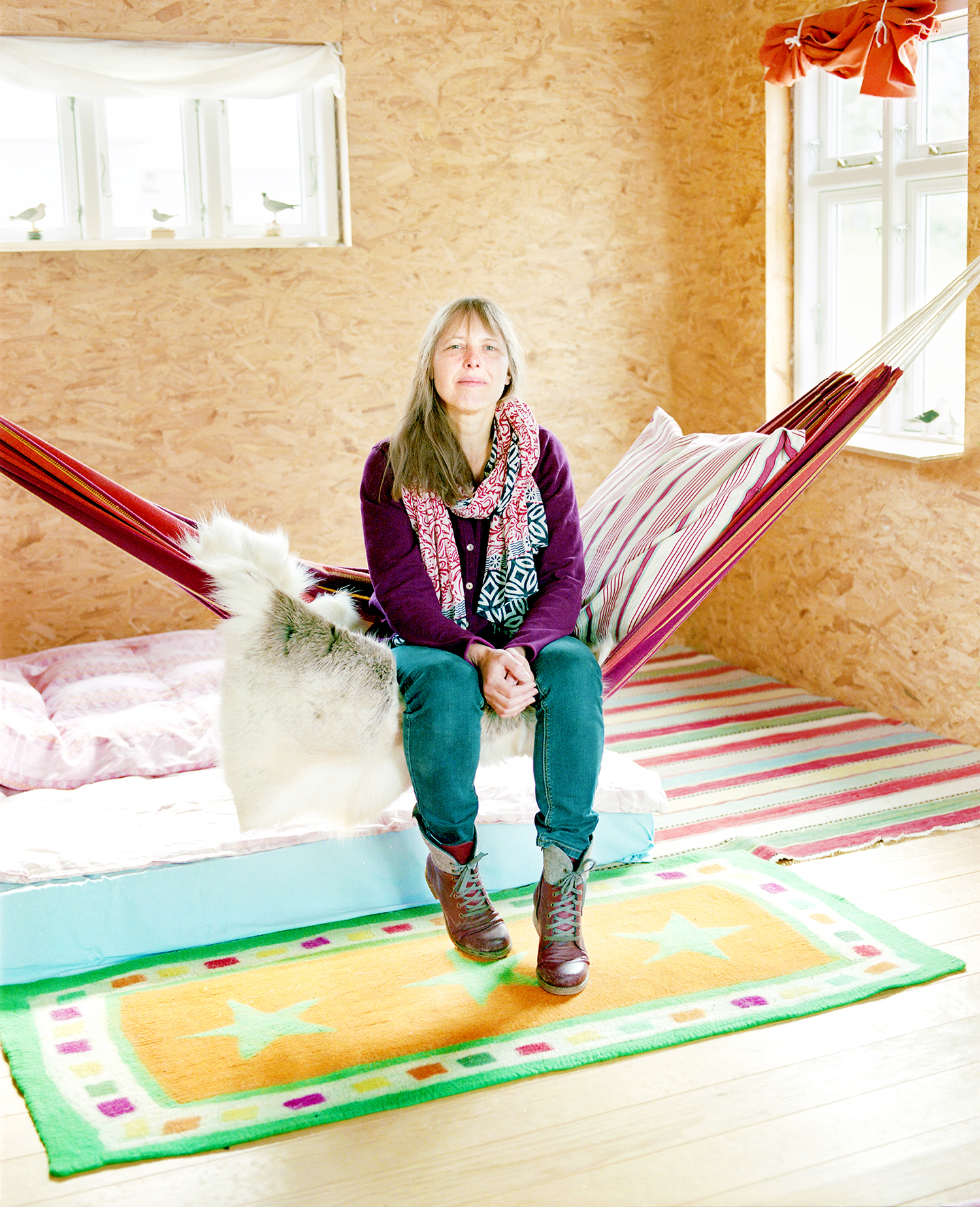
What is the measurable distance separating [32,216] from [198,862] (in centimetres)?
213

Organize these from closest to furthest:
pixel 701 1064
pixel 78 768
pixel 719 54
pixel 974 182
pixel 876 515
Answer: pixel 701 1064
pixel 78 768
pixel 974 182
pixel 876 515
pixel 719 54

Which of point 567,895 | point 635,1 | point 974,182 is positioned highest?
point 635,1

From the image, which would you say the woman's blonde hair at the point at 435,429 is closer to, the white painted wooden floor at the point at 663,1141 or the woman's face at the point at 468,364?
the woman's face at the point at 468,364

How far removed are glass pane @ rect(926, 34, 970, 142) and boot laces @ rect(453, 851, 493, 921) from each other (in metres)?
2.25

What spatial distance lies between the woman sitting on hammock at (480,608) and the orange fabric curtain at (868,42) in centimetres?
139

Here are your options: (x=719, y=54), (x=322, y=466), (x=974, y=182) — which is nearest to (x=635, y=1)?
(x=719, y=54)

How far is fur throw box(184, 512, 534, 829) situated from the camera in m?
1.88

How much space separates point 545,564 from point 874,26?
172 centimetres

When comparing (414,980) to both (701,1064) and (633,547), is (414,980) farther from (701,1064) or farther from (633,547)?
(633,547)

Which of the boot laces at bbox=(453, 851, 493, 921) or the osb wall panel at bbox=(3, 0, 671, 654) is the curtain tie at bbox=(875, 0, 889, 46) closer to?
the osb wall panel at bbox=(3, 0, 671, 654)

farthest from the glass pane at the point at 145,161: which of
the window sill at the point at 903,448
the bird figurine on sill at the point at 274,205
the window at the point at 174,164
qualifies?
the window sill at the point at 903,448

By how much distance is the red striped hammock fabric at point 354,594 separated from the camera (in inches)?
80.6

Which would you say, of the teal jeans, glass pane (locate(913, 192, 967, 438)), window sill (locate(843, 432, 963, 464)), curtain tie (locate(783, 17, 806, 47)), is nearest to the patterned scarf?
the teal jeans

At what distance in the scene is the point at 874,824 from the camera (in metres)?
2.60
